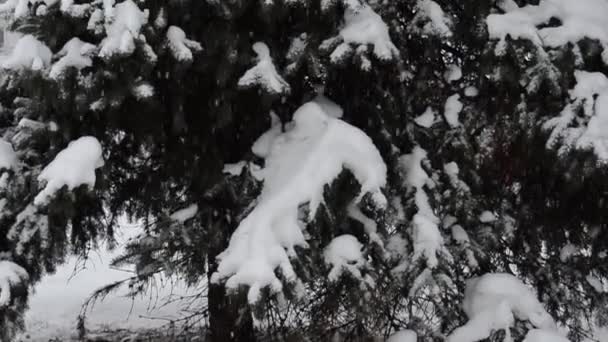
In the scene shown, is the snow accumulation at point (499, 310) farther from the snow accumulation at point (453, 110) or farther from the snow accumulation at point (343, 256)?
the snow accumulation at point (453, 110)

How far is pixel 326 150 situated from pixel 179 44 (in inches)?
40.2

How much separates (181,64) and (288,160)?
0.85m

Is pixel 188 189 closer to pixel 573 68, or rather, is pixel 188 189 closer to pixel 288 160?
pixel 288 160

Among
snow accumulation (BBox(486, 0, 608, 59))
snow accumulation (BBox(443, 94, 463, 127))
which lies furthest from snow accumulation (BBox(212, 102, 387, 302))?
snow accumulation (BBox(486, 0, 608, 59))

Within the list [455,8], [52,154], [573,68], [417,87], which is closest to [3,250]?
[52,154]

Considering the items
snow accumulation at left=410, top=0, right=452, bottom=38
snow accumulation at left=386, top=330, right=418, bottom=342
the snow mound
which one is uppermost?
snow accumulation at left=410, top=0, right=452, bottom=38

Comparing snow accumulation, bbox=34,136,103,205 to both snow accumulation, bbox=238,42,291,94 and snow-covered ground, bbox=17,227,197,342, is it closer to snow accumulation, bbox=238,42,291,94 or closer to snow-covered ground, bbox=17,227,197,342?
snow accumulation, bbox=238,42,291,94

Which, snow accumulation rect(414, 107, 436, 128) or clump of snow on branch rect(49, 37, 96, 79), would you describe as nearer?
clump of snow on branch rect(49, 37, 96, 79)

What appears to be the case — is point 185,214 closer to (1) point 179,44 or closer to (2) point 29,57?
(1) point 179,44

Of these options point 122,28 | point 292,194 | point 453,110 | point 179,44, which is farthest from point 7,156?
point 453,110

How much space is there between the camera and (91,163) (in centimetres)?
348

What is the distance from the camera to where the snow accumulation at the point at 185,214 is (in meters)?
4.23

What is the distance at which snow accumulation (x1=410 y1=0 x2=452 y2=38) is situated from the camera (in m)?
4.06

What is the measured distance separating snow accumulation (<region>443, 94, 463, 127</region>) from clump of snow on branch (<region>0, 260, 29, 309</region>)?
3.01m
